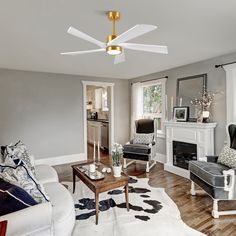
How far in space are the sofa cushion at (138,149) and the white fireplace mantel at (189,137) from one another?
553 millimetres

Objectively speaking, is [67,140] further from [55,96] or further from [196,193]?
[196,193]

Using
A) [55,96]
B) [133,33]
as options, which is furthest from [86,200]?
[55,96]

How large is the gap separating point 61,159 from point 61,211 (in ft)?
11.6

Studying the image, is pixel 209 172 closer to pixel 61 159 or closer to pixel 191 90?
pixel 191 90

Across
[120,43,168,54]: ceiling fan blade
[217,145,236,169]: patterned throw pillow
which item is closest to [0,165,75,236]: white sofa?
[120,43,168,54]: ceiling fan blade

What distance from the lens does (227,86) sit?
352 centimetres

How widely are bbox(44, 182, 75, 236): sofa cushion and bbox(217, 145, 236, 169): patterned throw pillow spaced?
2.26 m

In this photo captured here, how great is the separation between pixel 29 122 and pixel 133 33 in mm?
3882

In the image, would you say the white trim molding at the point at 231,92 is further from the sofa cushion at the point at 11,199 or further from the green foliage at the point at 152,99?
the sofa cushion at the point at 11,199

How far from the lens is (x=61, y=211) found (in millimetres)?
1797

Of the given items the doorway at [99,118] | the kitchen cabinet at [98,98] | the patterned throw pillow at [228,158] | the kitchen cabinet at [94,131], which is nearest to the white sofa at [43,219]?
the patterned throw pillow at [228,158]

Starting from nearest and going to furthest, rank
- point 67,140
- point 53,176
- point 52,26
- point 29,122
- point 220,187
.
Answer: point 52,26, point 220,187, point 53,176, point 29,122, point 67,140

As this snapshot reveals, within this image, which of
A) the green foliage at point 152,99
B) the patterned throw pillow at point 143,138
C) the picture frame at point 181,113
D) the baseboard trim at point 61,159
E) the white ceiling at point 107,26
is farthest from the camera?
the green foliage at point 152,99

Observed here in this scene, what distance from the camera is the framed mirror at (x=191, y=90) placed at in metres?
3.99
